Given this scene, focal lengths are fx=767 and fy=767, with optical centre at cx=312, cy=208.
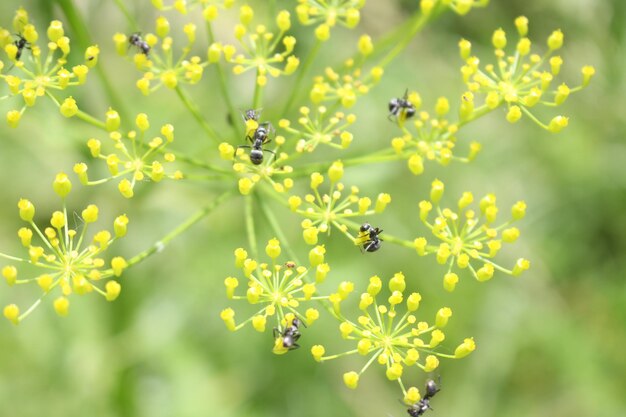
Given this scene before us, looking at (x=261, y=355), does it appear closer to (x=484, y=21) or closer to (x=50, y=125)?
(x=50, y=125)

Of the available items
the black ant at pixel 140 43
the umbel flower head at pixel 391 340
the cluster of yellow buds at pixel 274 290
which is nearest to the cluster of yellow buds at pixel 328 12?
the black ant at pixel 140 43

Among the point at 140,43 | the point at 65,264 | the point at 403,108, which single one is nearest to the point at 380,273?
the point at 403,108

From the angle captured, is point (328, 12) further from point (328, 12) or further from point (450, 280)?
point (450, 280)

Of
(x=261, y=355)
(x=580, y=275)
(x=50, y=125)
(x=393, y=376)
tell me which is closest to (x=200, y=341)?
(x=261, y=355)

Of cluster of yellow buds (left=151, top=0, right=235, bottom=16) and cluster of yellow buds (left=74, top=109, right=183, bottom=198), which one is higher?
cluster of yellow buds (left=151, top=0, right=235, bottom=16)

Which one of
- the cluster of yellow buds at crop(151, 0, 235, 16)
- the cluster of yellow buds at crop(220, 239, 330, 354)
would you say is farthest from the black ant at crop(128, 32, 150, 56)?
the cluster of yellow buds at crop(220, 239, 330, 354)

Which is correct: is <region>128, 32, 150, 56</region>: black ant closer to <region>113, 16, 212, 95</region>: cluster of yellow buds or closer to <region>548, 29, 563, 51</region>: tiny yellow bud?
<region>113, 16, 212, 95</region>: cluster of yellow buds

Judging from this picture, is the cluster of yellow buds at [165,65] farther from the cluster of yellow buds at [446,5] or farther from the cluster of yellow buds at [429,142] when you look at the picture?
the cluster of yellow buds at [446,5]
